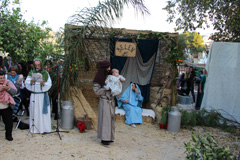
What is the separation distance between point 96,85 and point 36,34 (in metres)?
4.55

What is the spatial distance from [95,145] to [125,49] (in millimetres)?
3832

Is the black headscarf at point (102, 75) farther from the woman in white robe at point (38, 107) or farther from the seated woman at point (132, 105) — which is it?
the seated woman at point (132, 105)

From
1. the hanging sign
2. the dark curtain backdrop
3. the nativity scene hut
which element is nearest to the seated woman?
the nativity scene hut

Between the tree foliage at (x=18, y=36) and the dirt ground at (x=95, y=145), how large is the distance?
3.37 m

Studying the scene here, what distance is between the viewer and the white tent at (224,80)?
6953 millimetres

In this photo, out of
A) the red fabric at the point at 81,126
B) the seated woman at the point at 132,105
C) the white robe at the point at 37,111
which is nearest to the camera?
the white robe at the point at 37,111

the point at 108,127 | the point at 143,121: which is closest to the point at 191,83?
the point at 143,121

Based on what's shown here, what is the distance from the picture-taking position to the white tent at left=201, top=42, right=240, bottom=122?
695 centimetres

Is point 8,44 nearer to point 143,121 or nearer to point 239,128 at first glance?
point 143,121

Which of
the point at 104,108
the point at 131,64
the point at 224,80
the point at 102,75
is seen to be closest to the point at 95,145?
the point at 104,108

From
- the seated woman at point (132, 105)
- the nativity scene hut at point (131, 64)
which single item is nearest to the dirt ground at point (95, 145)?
the seated woman at point (132, 105)

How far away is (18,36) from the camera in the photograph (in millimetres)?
8000

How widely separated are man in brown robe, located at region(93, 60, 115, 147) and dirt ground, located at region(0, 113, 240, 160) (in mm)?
268

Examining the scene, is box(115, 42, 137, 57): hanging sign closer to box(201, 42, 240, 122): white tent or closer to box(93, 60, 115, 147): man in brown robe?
box(201, 42, 240, 122): white tent
